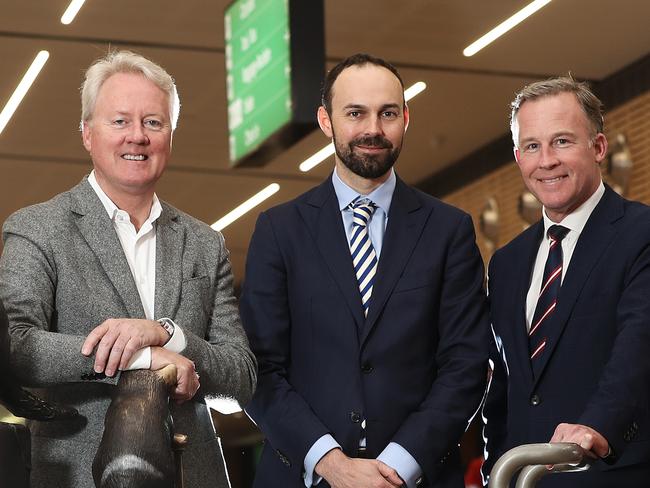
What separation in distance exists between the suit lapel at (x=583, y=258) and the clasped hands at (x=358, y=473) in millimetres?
515

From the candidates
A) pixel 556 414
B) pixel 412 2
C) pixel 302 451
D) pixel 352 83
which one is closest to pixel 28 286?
pixel 302 451

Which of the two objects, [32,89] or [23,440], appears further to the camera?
[32,89]

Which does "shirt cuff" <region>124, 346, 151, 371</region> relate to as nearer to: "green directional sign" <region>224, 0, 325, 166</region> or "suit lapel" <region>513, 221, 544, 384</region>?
"suit lapel" <region>513, 221, 544, 384</region>

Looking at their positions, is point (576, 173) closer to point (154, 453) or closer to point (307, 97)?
point (154, 453)

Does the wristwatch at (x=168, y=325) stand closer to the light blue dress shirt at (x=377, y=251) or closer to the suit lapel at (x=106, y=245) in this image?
the suit lapel at (x=106, y=245)

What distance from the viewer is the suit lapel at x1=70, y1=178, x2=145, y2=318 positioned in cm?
286

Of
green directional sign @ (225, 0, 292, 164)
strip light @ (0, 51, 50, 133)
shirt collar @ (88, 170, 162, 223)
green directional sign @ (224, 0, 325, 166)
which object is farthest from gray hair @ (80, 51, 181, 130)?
strip light @ (0, 51, 50, 133)

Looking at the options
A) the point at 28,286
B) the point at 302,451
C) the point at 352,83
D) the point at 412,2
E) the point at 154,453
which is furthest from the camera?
the point at 412,2

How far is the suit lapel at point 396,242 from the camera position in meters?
3.30

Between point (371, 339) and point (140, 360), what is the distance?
2.85ft

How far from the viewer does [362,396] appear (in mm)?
3238

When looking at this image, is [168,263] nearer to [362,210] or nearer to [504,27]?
[362,210]

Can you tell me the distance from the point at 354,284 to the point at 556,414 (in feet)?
2.11

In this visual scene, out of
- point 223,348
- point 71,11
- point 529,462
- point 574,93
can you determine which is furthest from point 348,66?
point 71,11
